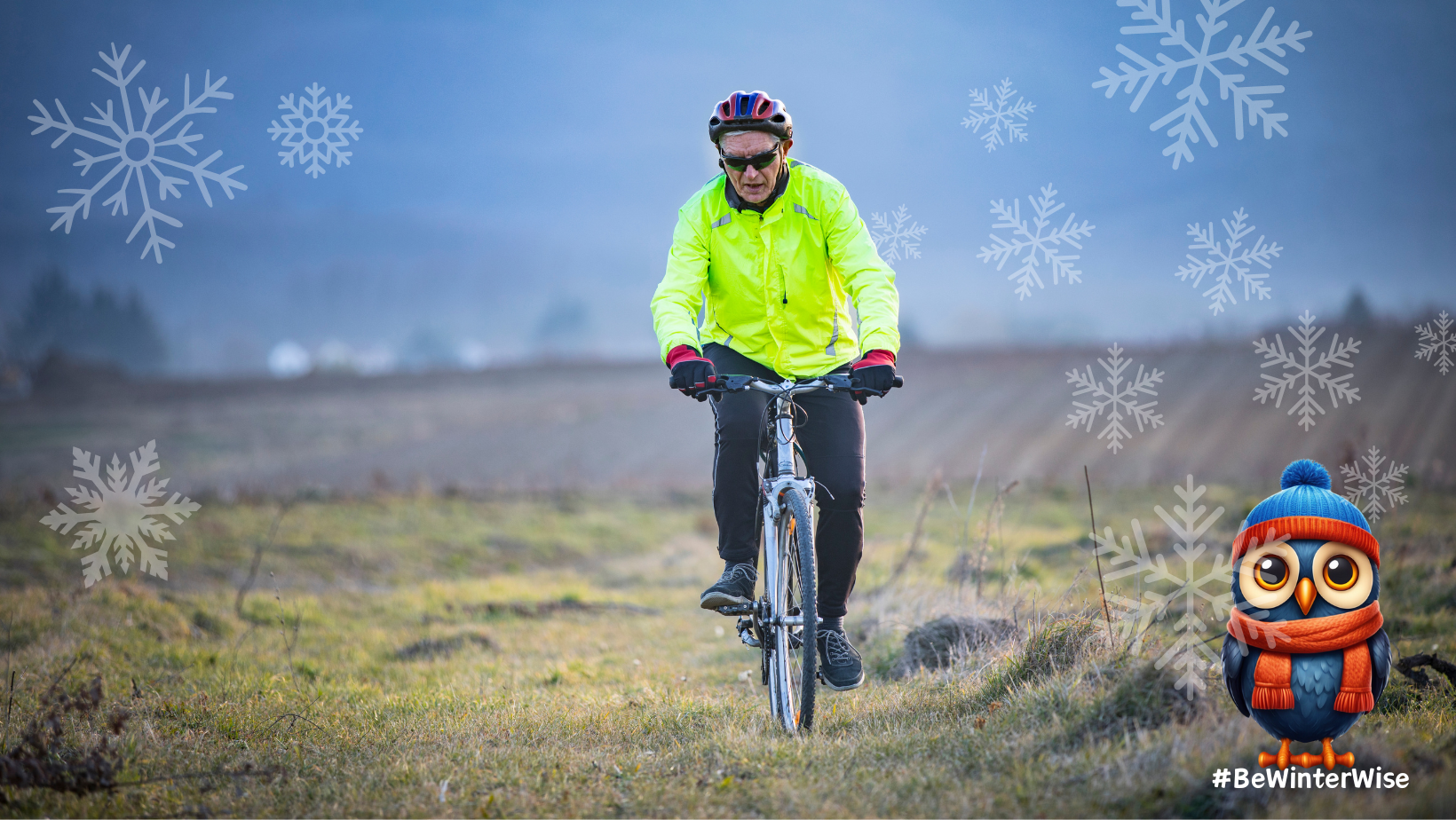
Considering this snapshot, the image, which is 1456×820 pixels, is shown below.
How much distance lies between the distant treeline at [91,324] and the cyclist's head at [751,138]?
125684 millimetres

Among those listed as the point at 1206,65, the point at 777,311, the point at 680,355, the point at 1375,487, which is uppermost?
the point at 1206,65

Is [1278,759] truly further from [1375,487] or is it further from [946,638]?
[1375,487]

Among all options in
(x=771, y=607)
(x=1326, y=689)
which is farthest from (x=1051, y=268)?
(x=1326, y=689)

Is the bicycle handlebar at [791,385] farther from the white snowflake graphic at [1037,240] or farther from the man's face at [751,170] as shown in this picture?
the white snowflake graphic at [1037,240]

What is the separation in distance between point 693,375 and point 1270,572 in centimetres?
215

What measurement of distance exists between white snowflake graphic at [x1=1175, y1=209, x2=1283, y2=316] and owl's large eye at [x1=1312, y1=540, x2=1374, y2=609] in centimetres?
286

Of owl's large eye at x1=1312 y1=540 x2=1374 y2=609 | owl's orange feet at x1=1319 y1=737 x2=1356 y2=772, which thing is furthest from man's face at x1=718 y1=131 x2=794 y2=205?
owl's orange feet at x1=1319 y1=737 x2=1356 y2=772

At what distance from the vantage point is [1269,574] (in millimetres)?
2762

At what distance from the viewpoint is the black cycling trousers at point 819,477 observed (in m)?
3.98

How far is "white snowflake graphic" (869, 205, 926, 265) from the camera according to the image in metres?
5.62

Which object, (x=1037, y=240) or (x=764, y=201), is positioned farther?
(x=1037, y=240)

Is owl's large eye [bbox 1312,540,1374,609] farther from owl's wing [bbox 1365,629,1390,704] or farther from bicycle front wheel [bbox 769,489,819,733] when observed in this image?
bicycle front wheel [bbox 769,489,819,733]

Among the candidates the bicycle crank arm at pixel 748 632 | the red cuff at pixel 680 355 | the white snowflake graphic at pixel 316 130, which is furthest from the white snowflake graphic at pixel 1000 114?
the white snowflake graphic at pixel 316 130

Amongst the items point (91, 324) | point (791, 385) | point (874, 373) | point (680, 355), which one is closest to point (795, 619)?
point (791, 385)
